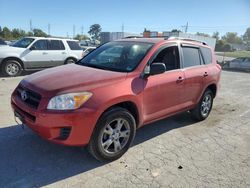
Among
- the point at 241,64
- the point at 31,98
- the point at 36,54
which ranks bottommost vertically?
the point at 241,64

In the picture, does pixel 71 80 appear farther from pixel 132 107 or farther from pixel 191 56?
pixel 191 56

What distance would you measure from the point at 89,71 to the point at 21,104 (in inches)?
44.0

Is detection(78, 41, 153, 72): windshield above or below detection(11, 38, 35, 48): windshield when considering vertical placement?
below

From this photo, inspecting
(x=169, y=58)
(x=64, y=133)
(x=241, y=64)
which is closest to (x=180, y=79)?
(x=169, y=58)

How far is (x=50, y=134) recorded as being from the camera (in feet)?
10.2

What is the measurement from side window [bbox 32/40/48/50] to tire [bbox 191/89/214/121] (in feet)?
26.5

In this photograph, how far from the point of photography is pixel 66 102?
10.2 feet

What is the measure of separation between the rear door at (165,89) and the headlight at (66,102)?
1.13 meters

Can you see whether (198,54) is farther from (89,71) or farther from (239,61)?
(239,61)

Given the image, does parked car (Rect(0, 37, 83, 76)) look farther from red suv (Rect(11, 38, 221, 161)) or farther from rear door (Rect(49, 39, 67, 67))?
red suv (Rect(11, 38, 221, 161))

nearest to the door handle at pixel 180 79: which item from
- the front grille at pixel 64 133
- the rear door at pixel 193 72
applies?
the rear door at pixel 193 72

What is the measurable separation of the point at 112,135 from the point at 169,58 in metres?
1.87

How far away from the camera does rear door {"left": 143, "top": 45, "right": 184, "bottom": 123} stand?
12.9 feet

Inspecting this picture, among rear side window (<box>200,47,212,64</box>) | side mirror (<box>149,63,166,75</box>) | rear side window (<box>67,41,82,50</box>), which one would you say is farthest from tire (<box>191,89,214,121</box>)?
rear side window (<box>67,41,82,50</box>)
